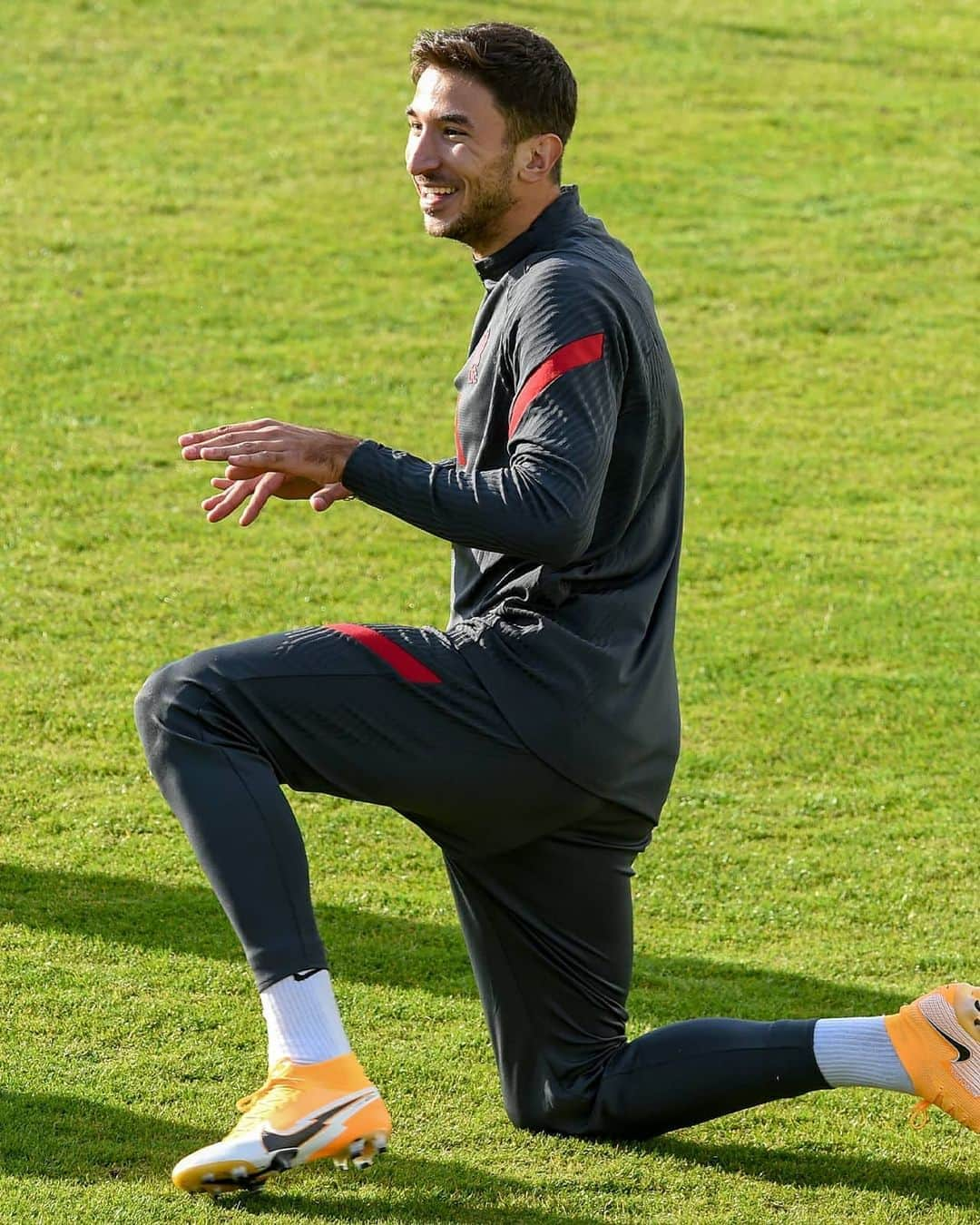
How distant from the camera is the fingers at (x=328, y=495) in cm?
346

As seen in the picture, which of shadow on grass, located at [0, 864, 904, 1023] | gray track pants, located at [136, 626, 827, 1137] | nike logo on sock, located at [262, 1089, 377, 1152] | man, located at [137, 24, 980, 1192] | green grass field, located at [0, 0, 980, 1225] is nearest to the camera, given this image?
nike logo on sock, located at [262, 1089, 377, 1152]

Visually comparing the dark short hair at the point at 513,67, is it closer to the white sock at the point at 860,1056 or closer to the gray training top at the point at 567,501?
the gray training top at the point at 567,501

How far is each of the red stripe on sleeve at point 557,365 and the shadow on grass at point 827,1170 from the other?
1.60 m

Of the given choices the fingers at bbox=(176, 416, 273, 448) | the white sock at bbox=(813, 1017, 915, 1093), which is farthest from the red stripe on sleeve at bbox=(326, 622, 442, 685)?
the white sock at bbox=(813, 1017, 915, 1093)

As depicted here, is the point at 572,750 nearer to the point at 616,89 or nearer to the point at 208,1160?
the point at 208,1160

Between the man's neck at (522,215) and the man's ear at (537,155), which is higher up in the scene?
the man's ear at (537,155)

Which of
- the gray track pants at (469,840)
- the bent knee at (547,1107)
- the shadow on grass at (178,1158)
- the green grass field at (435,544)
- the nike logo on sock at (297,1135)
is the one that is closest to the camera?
the nike logo on sock at (297,1135)

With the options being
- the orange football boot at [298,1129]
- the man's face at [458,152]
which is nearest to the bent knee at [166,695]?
the orange football boot at [298,1129]

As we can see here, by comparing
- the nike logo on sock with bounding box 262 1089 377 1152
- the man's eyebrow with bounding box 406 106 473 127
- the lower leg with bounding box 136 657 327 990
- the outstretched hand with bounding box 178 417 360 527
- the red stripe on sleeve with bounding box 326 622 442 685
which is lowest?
the nike logo on sock with bounding box 262 1089 377 1152

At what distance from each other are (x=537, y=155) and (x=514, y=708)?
1101mm

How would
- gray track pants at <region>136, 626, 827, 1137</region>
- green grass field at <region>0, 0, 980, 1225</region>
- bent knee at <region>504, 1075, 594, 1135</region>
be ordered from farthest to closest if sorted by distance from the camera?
green grass field at <region>0, 0, 980, 1225</region>
bent knee at <region>504, 1075, 594, 1135</region>
gray track pants at <region>136, 626, 827, 1137</region>

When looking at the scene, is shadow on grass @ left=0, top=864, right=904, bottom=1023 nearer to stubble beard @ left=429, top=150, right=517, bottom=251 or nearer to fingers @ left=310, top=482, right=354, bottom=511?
fingers @ left=310, top=482, right=354, bottom=511

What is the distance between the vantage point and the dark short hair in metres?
3.54

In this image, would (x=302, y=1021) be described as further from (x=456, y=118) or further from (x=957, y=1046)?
(x=456, y=118)
